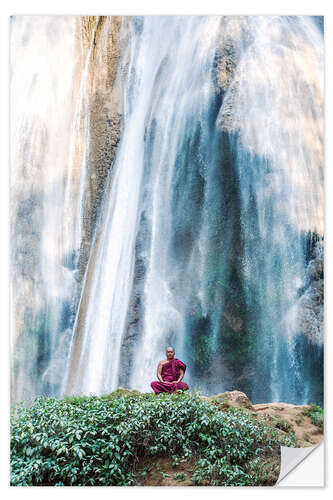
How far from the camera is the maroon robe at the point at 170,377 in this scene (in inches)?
223

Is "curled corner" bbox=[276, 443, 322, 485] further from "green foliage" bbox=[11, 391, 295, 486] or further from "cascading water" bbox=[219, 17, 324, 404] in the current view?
"cascading water" bbox=[219, 17, 324, 404]

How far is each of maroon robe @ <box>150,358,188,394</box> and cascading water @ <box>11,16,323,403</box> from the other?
0.33 meters

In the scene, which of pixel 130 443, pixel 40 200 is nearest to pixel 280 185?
pixel 40 200

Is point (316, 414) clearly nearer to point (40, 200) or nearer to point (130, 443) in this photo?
point (130, 443)

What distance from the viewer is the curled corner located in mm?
5246

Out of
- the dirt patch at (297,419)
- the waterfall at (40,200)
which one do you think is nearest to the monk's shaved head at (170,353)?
the dirt patch at (297,419)

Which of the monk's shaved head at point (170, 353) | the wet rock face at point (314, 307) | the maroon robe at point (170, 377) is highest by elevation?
the wet rock face at point (314, 307)

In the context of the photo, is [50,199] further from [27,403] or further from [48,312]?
[27,403]

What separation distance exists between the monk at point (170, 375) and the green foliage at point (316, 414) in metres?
1.31

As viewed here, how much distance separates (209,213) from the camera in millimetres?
6273

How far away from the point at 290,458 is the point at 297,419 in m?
0.43

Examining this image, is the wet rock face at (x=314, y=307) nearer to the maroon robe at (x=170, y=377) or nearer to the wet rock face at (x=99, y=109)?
the maroon robe at (x=170, y=377)

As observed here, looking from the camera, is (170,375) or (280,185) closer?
(170,375)
